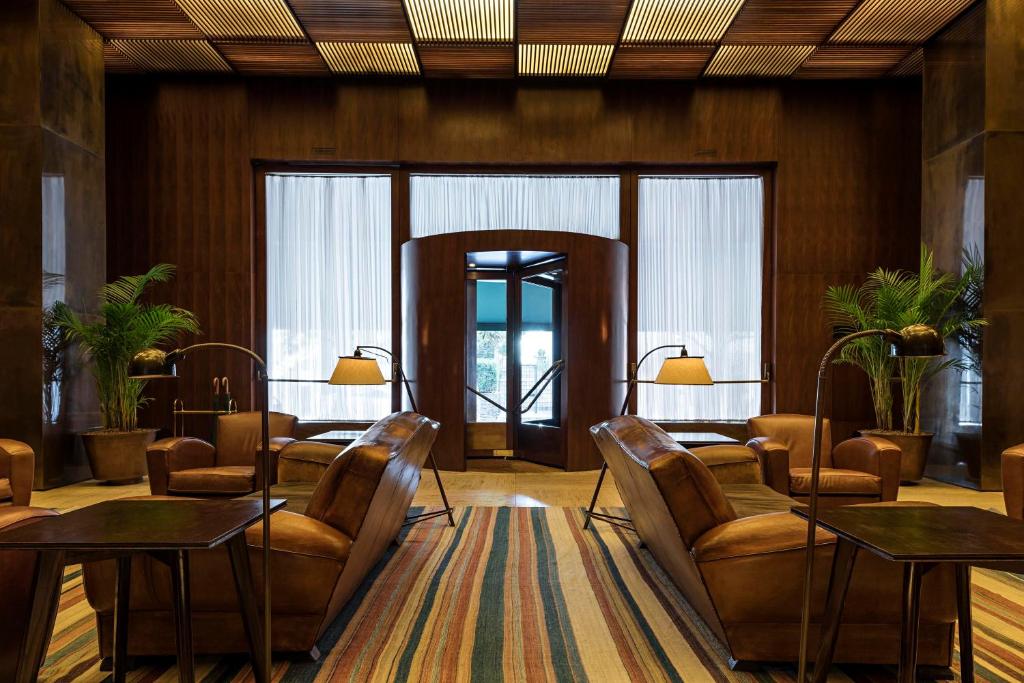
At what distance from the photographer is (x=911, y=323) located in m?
6.29

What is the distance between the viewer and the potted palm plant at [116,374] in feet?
20.6

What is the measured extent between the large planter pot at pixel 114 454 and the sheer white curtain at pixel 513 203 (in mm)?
3568

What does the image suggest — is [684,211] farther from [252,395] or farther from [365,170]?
[252,395]

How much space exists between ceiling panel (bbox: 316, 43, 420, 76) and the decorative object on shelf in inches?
202

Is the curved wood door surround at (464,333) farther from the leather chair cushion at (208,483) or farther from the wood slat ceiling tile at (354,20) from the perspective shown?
the leather chair cushion at (208,483)

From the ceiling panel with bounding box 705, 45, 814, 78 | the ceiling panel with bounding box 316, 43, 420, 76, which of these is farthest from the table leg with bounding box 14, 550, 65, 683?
the ceiling panel with bounding box 705, 45, 814, 78

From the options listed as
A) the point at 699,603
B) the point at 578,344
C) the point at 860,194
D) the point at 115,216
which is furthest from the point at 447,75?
the point at 699,603

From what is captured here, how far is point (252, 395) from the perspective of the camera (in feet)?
26.0

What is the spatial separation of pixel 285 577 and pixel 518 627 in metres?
1.06

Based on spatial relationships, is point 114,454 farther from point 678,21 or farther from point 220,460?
point 678,21

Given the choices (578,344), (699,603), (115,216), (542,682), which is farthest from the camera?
(115,216)

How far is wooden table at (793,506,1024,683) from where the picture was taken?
1.85m

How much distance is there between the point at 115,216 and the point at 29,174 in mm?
1777

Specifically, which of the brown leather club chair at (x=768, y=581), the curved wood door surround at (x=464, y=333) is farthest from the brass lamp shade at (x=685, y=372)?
the curved wood door surround at (x=464, y=333)
